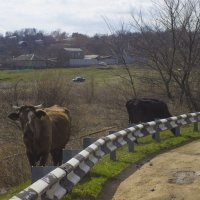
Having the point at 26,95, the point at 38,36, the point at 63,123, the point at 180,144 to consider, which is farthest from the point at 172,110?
the point at 38,36

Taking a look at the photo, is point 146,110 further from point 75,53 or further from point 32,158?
point 75,53

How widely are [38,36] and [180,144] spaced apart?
170201 millimetres

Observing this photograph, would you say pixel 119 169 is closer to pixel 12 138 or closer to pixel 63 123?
pixel 63 123

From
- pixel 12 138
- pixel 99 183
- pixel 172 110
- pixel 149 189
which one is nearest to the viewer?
pixel 149 189

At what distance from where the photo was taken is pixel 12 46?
516ft

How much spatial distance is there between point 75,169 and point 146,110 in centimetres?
1167

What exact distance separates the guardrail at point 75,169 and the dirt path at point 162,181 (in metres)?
0.64

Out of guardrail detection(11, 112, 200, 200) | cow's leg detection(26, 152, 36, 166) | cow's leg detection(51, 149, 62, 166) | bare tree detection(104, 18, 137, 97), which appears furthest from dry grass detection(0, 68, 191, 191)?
cow's leg detection(26, 152, 36, 166)

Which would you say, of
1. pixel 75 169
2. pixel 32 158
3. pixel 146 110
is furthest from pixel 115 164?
pixel 146 110

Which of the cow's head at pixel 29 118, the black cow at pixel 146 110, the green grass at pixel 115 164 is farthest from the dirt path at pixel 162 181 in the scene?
the black cow at pixel 146 110

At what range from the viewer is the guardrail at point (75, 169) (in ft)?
22.1

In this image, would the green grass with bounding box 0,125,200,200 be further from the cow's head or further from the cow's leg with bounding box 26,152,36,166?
the cow's head

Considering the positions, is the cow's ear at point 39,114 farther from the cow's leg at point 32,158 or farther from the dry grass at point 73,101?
the dry grass at point 73,101

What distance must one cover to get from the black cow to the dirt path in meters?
6.78
